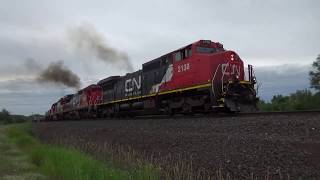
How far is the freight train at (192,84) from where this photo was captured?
1941 cm

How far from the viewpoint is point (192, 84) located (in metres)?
20.9

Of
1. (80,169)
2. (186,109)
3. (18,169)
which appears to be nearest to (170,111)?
(186,109)

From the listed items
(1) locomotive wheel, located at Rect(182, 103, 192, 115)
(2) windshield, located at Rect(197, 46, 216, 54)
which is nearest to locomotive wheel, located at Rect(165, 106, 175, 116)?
(1) locomotive wheel, located at Rect(182, 103, 192, 115)

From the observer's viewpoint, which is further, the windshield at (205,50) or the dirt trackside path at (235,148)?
the windshield at (205,50)

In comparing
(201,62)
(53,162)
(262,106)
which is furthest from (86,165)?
(262,106)

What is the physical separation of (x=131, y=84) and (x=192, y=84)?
30.2ft

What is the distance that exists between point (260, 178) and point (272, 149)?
153 centimetres

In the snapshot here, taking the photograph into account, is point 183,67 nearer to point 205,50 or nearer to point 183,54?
point 183,54

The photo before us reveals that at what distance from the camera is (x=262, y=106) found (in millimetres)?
27188

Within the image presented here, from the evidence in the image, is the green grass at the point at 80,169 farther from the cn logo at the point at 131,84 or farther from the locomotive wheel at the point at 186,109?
the cn logo at the point at 131,84

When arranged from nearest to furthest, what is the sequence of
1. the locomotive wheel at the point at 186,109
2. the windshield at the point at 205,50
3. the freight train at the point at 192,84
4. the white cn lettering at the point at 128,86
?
the freight train at the point at 192,84 → the locomotive wheel at the point at 186,109 → the windshield at the point at 205,50 → the white cn lettering at the point at 128,86

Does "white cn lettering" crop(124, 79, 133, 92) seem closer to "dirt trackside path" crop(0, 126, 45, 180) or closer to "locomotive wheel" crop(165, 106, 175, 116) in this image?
"locomotive wheel" crop(165, 106, 175, 116)

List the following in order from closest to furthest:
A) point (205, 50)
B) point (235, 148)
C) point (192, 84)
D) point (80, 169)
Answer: point (80, 169) → point (235, 148) → point (192, 84) → point (205, 50)

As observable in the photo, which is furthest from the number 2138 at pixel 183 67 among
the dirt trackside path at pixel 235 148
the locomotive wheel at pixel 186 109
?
the dirt trackside path at pixel 235 148
